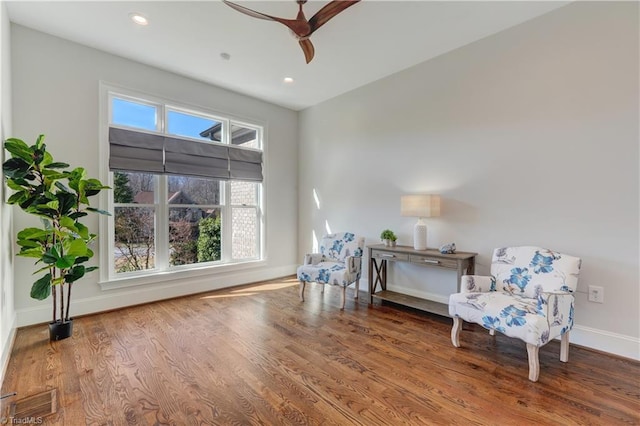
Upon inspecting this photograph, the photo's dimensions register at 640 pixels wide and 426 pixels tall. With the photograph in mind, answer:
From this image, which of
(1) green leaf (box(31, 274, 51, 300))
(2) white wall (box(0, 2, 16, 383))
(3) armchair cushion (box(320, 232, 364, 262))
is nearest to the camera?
(2) white wall (box(0, 2, 16, 383))

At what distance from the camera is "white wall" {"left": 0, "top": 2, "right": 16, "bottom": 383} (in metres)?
2.26

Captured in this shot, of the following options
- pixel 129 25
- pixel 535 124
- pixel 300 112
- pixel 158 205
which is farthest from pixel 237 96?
pixel 535 124

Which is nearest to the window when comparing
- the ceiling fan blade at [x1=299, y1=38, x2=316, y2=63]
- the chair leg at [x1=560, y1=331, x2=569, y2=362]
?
the ceiling fan blade at [x1=299, y1=38, x2=316, y2=63]

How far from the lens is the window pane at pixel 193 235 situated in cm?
408

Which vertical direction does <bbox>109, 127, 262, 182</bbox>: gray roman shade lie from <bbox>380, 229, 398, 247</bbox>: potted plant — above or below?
above

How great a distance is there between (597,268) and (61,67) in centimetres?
569

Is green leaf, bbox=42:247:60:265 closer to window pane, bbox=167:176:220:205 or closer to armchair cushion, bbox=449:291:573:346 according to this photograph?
window pane, bbox=167:176:220:205

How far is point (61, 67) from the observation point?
3160 millimetres

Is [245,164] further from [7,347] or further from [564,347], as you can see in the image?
[564,347]

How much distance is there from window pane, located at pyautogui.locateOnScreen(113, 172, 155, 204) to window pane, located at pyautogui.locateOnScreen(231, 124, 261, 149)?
1.41 m

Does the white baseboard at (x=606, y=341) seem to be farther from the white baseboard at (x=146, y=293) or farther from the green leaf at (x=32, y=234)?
the green leaf at (x=32, y=234)

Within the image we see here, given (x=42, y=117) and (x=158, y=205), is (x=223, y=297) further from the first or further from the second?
(x=42, y=117)

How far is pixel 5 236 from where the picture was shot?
8.02 feet

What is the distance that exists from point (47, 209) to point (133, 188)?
120 centimetres
